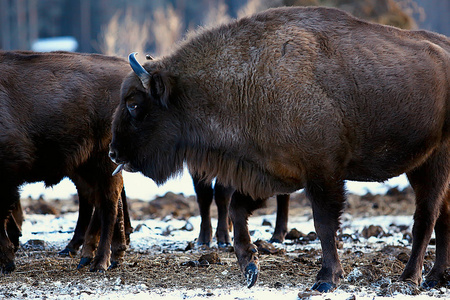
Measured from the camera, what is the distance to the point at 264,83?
5469mm

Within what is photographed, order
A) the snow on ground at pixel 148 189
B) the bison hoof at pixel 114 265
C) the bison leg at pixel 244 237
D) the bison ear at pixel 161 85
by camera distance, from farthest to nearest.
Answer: the snow on ground at pixel 148 189 → the bison hoof at pixel 114 265 → the bison ear at pixel 161 85 → the bison leg at pixel 244 237

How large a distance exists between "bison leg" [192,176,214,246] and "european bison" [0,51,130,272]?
152cm

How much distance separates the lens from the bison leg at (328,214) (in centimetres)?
531

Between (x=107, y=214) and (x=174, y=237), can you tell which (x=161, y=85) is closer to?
(x=107, y=214)

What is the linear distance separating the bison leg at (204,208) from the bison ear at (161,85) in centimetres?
262

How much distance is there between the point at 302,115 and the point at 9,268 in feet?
10.9

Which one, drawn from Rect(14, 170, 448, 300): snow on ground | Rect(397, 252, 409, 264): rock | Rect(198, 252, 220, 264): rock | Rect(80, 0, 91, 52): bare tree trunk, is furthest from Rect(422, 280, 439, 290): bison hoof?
Rect(80, 0, 91, 52): bare tree trunk

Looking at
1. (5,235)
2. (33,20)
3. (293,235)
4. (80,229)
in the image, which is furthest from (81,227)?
(33,20)

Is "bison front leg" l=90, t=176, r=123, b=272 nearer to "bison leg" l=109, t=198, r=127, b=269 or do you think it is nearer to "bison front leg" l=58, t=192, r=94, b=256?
"bison leg" l=109, t=198, r=127, b=269

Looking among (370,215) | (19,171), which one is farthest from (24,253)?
(370,215)

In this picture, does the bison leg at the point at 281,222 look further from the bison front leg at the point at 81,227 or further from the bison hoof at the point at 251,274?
the bison hoof at the point at 251,274

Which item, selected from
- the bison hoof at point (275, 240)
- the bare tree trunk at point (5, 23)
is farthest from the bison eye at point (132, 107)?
the bare tree trunk at point (5, 23)

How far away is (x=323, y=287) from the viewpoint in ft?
16.9

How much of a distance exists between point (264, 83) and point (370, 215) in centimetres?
582
